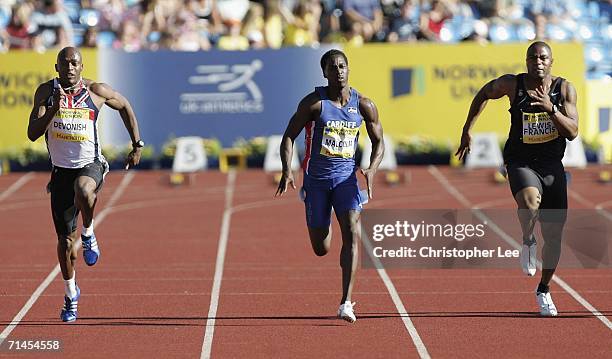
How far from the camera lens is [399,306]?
10414 millimetres

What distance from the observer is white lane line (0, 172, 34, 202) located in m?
18.9

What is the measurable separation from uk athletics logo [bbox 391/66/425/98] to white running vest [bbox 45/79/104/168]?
1197 centimetres

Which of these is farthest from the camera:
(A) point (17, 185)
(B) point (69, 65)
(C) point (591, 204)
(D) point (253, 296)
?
(A) point (17, 185)

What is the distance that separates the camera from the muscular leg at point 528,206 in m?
9.62

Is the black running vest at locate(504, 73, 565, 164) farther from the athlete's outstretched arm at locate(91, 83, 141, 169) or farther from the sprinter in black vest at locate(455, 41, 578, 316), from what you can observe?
the athlete's outstretched arm at locate(91, 83, 141, 169)

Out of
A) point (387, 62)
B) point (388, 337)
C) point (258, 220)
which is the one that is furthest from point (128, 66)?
point (388, 337)

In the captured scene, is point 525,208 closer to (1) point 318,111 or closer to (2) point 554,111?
(2) point 554,111

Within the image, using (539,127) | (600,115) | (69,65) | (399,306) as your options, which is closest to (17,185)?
(600,115)

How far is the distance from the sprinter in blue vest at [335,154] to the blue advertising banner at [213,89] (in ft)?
37.3

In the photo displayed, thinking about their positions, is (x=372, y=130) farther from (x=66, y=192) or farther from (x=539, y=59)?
(x=66, y=192)

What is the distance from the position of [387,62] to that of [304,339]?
12.7 meters

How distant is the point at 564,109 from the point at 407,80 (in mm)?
11844

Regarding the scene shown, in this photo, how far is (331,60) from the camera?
9.44 metres

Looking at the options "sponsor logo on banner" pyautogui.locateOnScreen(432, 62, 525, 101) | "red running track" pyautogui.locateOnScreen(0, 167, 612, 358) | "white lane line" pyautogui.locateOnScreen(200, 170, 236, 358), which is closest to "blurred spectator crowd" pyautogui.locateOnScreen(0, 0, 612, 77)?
"sponsor logo on banner" pyautogui.locateOnScreen(432, 62, 525, 101)
